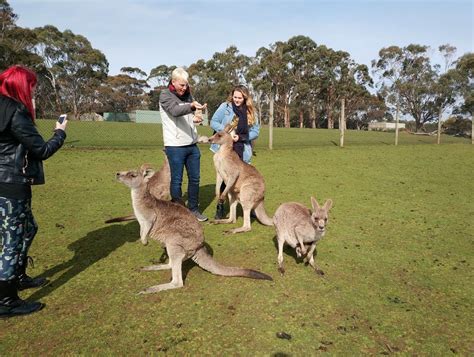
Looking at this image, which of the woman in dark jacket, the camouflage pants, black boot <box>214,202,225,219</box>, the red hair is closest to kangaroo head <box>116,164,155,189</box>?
the woman in dark jacket

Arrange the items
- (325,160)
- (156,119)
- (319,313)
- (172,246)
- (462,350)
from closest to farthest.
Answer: (462,350) < (319,313) < (172,246) < (325,160) < (156,119)

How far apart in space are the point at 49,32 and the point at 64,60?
2868 millimetres

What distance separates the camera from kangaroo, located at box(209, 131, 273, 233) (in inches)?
175

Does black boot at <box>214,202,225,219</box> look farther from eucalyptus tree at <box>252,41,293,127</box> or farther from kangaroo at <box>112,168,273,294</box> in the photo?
eucalyptus tree at <box>252,41,293,127</box>

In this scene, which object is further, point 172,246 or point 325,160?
point 325,160

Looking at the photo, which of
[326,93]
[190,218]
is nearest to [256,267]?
[190,218]

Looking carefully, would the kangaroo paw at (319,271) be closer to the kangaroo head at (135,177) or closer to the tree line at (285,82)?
the kangaroo head at (135,177)

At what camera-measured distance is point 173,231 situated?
9.99ft

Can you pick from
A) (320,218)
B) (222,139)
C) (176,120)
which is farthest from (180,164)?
(320,218)

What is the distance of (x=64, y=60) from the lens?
3747cm

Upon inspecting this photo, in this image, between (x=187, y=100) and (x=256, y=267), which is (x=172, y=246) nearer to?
(x=256, y=267)

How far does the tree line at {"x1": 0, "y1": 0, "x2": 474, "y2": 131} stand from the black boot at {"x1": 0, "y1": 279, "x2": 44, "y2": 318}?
3392cm

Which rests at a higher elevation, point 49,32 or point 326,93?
point 49,32

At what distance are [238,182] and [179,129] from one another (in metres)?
0.98
